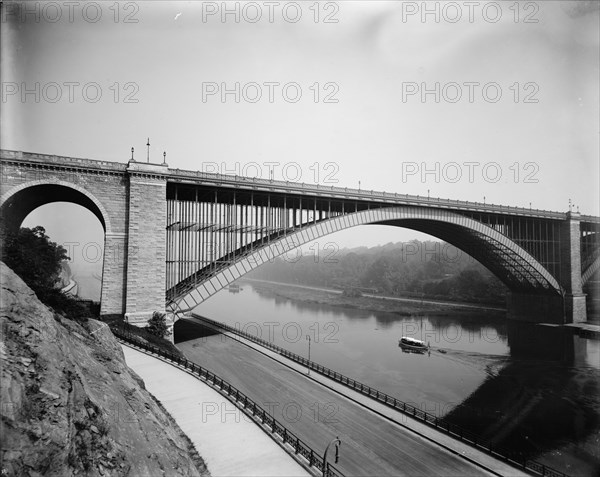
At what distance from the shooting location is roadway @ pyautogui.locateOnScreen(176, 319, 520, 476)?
11562mm

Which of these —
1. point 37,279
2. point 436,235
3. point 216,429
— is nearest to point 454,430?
point 216,429

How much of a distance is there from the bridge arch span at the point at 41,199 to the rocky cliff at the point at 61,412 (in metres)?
14.0

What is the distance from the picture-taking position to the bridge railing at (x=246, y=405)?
34.0 ft

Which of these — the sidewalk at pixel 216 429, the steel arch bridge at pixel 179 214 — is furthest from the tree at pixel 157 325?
the sidewalk at pixel 216 429

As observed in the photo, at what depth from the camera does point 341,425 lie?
47.0ft

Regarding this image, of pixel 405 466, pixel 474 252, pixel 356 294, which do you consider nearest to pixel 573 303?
pixel 474 252

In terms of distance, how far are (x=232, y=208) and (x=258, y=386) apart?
41.9 ft

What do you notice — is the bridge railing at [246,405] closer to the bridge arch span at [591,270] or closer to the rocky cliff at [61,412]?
the rocky cliff at [61,412]

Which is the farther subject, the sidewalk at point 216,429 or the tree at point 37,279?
the sidewalk at point 216,429

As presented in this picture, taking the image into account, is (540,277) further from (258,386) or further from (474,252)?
(258,386)

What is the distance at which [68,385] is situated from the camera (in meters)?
5.42

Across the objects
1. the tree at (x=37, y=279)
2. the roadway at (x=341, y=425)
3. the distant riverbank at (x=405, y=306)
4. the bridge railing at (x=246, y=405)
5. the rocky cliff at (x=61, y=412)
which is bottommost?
the distant riverbank at (x=405, y=306)

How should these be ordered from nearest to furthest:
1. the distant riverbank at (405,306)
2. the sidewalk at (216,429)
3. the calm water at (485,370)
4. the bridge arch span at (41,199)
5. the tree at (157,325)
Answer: the sidewalk at (216,429) → the calm water at (485,370) → the bridge arch span at (41,199) → the tree at (157,325) → the distant riverbank at (405,306)

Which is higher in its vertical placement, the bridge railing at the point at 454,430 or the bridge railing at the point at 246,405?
the bridge railing at the point at 246,405
